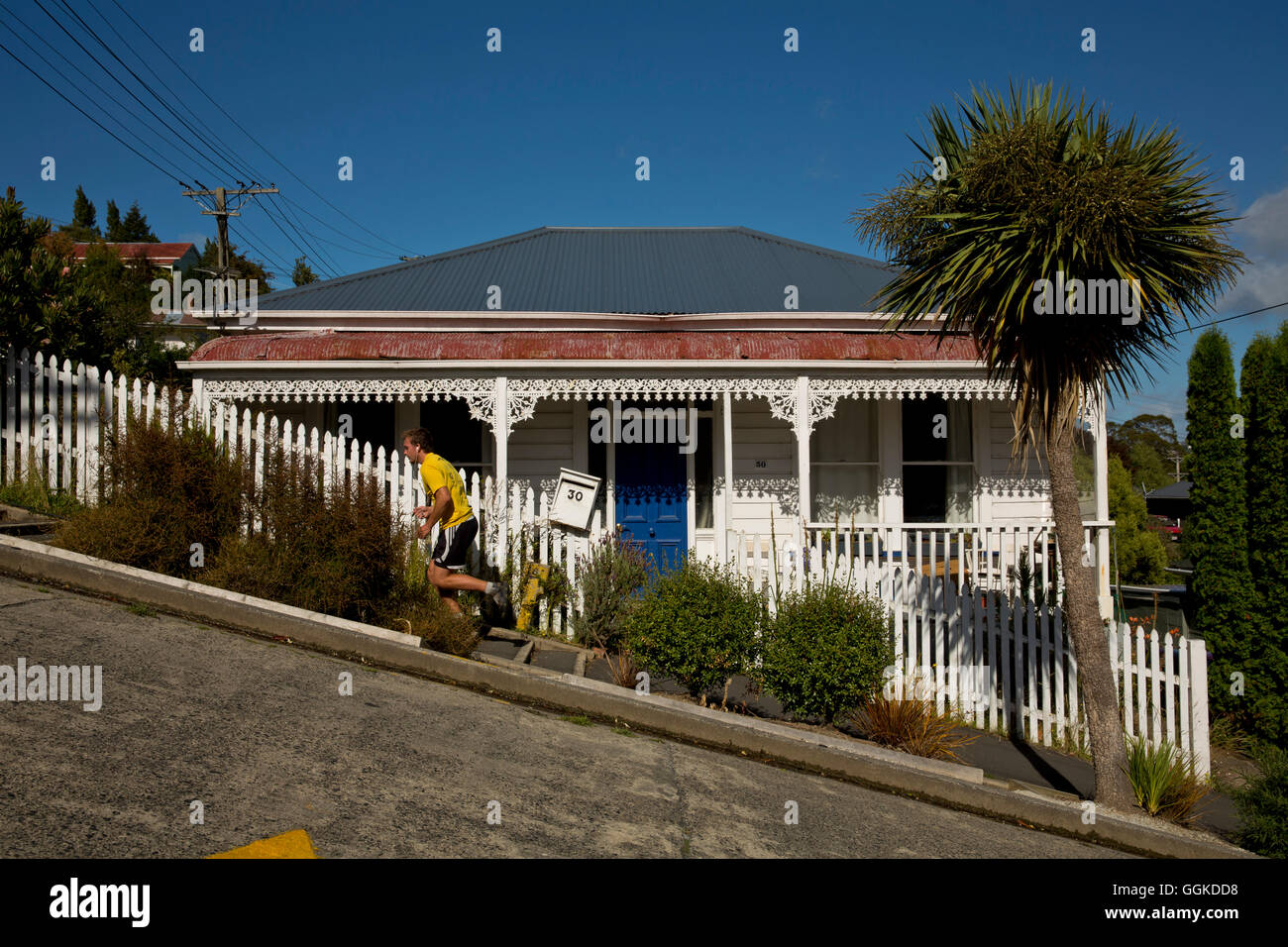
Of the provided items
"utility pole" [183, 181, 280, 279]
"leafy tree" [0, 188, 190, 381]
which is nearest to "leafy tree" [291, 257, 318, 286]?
"utility pole" [183, 181, 280, 279]

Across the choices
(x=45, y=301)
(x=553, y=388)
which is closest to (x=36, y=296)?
(x=45, y=301)

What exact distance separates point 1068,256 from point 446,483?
5010 millimetres

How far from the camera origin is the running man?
270 inches

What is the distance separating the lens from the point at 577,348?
1005cm

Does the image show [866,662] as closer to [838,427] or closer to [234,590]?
[234,590]

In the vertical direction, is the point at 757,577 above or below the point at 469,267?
below

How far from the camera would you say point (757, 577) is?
25.8 ft

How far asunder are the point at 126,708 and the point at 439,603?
2.92 m

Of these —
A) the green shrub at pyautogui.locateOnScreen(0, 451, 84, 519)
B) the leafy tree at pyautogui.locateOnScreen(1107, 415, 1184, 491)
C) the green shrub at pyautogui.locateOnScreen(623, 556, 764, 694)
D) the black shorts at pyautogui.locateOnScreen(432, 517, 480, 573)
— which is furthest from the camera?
the leafy tree at pyautogui.locateOnScreen(1107, 415, 1184, 491)

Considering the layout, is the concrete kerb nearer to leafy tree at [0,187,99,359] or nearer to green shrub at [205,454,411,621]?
green shrub at [205,454,411,621]

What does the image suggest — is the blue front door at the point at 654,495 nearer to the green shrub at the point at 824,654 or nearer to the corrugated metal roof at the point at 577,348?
the corrugated metal roof at the point at 577,348

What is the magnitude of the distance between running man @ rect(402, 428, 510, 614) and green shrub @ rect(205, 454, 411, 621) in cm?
31

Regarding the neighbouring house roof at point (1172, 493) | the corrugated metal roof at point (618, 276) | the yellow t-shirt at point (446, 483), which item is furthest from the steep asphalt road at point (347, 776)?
the neighbouring house roof at point (1172, 493)

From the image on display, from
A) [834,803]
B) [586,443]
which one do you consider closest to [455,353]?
[586,443]
